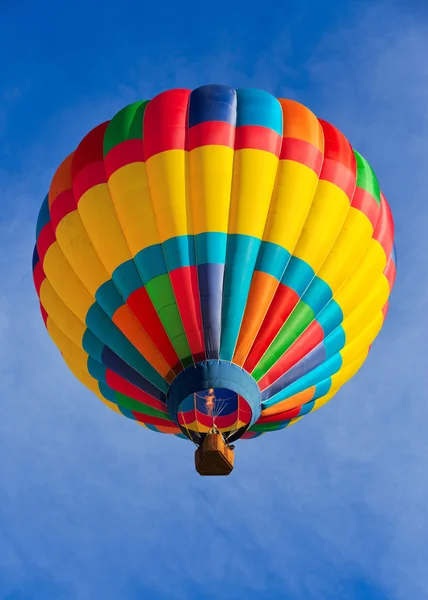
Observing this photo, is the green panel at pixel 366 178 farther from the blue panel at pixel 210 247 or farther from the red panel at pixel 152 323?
the red panel at pixel 152 323

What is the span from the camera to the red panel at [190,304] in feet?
38.3

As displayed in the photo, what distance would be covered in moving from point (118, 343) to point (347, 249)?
3.46 metres

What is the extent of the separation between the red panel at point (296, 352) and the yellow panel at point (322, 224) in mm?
855

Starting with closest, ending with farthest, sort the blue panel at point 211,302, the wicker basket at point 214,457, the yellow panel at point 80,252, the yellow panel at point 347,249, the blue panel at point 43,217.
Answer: the wicker basket at point 214,457 → the blue panel at point 211,302 → the yellow panel at point 80,252 → the yellow panel at point 347,249 → the blue panel at point 43,217

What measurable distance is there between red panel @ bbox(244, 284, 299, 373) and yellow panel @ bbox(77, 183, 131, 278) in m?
2.04

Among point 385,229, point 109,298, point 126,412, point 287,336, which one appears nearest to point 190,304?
point 109,298

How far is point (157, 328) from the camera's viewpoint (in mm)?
11914

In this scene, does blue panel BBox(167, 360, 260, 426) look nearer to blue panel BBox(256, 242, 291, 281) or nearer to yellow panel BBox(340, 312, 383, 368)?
blue panel BBox(256, 242, 291, 281)

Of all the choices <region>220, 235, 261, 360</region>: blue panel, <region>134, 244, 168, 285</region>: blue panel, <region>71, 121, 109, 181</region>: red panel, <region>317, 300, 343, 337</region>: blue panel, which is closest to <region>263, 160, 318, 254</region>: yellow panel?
<region>220, 235, 261, 360</region>: blue panel

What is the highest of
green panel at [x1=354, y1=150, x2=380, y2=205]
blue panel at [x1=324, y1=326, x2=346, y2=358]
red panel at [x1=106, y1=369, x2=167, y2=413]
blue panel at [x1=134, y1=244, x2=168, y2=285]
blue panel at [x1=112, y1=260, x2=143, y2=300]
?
green panel at [x1=354, y1=150, x2=380, y2=205]

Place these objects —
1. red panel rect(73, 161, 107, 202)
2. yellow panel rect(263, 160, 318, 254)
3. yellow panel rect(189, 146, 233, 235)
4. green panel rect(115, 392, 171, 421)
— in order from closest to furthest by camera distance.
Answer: yellow panel rect(189, 146, 233, 235), yellow panel rect(263, 160, 318, 254), red panel rect(73, 161, 107, 202), green panel rect(115, 392, 171, 421)

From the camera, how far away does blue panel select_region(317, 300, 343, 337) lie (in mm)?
12555

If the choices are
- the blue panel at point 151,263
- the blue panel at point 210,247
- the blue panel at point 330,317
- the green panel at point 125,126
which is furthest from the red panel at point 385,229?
the green panel at point 125,126

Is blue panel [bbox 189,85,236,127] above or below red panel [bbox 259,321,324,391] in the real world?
above
